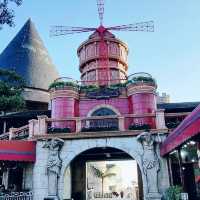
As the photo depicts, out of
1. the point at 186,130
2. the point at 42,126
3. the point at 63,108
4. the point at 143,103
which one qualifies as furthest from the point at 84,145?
the point at 186,130

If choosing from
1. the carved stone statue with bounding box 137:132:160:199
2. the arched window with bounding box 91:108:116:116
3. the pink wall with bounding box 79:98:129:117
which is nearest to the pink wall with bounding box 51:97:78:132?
the pink wall with bounding box 79:98:129:117

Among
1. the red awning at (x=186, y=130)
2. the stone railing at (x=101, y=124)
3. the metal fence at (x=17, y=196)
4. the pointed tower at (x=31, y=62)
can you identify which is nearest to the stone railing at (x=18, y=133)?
the stone railing at (x=101, y=124)

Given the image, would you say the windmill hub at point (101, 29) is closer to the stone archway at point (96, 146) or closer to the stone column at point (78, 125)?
the stone column at point (78, 125)

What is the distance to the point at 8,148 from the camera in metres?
14.7

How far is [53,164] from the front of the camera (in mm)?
14938

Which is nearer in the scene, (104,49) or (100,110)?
(100,110)

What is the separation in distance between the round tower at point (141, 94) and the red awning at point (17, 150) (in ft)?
26.4

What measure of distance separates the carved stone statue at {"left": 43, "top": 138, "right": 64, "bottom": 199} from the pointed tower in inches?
558

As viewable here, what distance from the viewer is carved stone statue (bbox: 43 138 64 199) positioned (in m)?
14.6

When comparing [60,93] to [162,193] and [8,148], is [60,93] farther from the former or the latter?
[162,193]

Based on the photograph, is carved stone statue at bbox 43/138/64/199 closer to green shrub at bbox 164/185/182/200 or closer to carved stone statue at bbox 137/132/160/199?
carved stone statue at bbox 137/132/160/199

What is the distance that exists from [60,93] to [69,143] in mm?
5793

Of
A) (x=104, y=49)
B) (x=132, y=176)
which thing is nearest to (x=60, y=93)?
(x=104, y=49)

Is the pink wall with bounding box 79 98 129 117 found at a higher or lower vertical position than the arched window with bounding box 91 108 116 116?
higher
